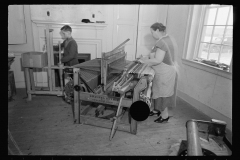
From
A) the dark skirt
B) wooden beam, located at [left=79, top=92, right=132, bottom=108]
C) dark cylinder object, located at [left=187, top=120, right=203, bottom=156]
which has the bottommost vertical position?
the dark skirt

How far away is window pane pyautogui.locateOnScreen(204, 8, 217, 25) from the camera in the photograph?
11.6 ft

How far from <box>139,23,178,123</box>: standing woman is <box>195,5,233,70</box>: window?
1.11m

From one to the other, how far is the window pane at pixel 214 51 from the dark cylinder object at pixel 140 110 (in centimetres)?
226

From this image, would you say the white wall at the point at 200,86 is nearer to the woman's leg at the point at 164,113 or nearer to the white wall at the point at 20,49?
the woman's leg at the point at 164,113

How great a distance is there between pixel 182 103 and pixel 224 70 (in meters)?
1.28

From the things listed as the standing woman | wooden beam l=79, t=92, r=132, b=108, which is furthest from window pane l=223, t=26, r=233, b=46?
wooden beam l=79, t=92, r=132, b=108

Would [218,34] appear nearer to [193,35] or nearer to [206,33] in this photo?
[206,33]

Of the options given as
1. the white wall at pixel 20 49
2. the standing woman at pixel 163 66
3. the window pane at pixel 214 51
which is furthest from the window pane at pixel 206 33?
the white wall at pixel 20 49

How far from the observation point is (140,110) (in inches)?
85.2

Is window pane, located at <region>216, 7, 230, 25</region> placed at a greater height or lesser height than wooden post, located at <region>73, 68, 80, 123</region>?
greater

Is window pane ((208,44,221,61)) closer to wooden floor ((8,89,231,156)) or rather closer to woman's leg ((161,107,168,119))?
wooden floor ((8,89,231,156))

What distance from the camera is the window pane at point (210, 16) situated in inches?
139

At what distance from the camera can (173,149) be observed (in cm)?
237

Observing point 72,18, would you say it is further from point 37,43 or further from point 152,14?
point 152,14
